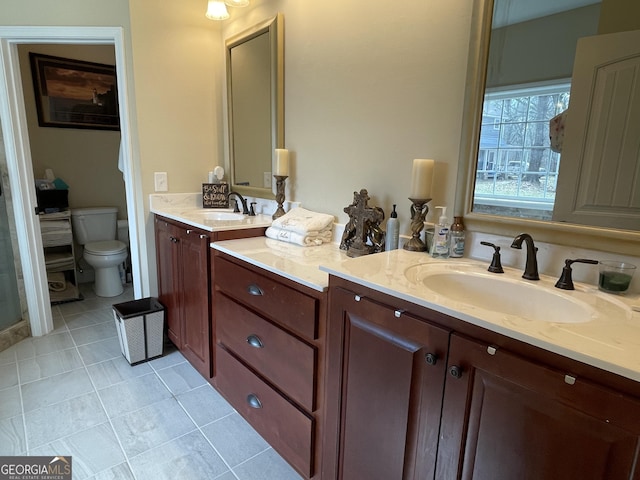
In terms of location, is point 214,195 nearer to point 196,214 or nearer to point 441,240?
point 196,214

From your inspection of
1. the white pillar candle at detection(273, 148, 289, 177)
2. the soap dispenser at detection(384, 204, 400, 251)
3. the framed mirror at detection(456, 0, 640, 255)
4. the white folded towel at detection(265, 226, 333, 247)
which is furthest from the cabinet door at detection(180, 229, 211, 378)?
the framed mirror at detection(456, 0, 640, 255)

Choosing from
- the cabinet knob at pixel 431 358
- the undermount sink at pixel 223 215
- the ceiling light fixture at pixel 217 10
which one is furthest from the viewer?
the undermount sink at pixel 223 215

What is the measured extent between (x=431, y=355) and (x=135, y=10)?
2.59m

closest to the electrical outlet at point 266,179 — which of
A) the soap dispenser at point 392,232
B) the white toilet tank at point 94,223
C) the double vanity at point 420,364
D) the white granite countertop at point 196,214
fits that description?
the white granite countertop at point 196,214

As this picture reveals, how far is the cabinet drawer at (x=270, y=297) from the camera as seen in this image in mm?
1266

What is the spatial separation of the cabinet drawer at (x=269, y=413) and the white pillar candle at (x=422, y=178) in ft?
3.02

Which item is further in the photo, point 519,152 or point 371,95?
point 371,95

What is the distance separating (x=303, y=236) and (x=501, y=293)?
904 mm

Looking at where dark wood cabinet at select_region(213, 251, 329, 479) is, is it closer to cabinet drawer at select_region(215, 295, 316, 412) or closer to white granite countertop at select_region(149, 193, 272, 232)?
cabinet drawer at select_region(215, 295, 316, 412)

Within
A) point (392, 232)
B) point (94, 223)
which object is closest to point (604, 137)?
point (392, 232)

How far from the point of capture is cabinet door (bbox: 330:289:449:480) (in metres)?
0.91

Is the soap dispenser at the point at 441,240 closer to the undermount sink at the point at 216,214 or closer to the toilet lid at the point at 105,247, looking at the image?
the undermount sink at the point at 216,214

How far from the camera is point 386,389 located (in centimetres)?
103

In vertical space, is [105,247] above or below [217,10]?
below
